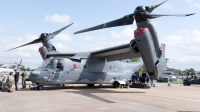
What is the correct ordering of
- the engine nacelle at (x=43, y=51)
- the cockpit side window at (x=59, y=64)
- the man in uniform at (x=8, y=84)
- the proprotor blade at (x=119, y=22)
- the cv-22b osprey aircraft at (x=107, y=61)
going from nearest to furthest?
the cv-22b osprey aircraft at (x=107, y=61), the proprotor blade at (x=119, y=22), the man in uniform at (x=8, y=84), the cockpit side window at (x=59, y=64), the engine nacelle at (x=43, y=51)

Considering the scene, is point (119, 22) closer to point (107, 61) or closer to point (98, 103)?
point (107, 61)

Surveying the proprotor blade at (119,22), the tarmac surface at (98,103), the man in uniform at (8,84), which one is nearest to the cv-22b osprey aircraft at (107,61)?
the proprotor blade at (119,22)

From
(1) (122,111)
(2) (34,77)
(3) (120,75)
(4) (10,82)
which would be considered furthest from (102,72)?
(1) (122,111)

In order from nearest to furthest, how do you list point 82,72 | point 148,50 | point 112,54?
point 148,50, point 82,72, point 112,54

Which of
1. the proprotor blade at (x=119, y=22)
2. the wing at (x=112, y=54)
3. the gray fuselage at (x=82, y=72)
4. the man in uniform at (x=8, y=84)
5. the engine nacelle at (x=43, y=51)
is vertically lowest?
the man in uniform at (x=8, y=84)

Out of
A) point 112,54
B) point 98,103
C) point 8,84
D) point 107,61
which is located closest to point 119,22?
point 112,54

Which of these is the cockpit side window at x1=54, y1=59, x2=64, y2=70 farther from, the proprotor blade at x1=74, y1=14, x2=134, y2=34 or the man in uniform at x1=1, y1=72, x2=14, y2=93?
the proprotor blade at x1=74, y1=14, x2=134, y2=34

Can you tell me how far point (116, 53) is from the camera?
17.7 metres

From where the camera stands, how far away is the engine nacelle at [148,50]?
12195 millimetres

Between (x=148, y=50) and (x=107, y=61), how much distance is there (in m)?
7.22

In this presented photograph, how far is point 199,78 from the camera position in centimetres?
2364

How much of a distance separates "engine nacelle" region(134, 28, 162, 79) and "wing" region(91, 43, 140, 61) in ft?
9.77

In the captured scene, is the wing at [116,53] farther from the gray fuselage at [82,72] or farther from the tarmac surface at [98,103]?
the tarmac surface at [98,103]

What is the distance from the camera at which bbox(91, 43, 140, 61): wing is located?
53.5 feet
